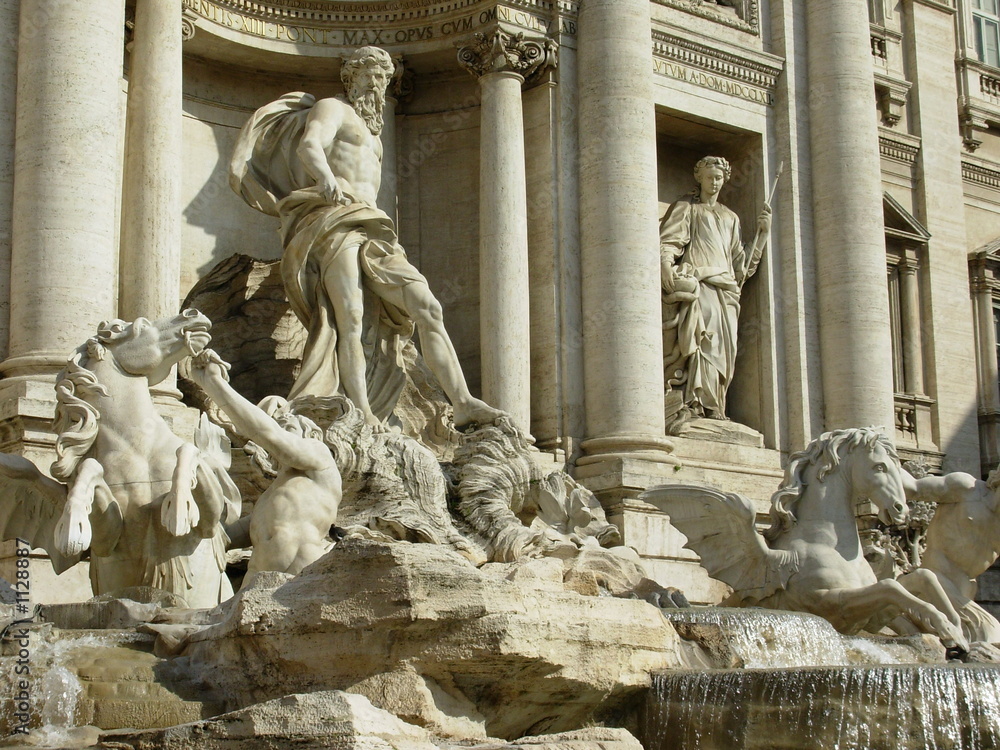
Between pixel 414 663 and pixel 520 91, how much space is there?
9.68 m

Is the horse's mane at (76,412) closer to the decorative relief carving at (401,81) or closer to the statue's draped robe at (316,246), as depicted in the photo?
the statue's draped robe at (316,246)

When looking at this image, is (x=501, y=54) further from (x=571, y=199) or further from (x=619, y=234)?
(x=619, y=234)

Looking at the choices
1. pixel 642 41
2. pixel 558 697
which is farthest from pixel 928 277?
pixel 558 697

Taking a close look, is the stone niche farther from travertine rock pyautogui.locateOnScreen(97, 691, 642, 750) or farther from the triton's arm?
travertine rock pyautogui.locateOnScreen(97, 691, 642, 750)

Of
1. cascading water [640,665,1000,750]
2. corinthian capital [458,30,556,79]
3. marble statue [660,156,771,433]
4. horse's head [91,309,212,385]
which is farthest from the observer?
marble statue [660,156,771,433]

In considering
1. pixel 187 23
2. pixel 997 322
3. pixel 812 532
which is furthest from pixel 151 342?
pixel 997 322

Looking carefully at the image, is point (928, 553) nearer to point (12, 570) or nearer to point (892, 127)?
point (12, 570)

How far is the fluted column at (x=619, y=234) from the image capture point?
1469 centimetres

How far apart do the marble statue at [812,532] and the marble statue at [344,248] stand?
217cm

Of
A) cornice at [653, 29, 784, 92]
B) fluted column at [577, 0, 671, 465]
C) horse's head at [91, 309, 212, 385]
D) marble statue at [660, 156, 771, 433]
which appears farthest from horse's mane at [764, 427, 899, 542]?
cornice at [653, 29, 784, 92]

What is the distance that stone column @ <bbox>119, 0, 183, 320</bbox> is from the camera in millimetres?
12375

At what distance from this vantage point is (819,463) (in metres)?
11.7

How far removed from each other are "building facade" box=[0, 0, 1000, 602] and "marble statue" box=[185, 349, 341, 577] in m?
2.31

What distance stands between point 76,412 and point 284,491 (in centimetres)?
130
